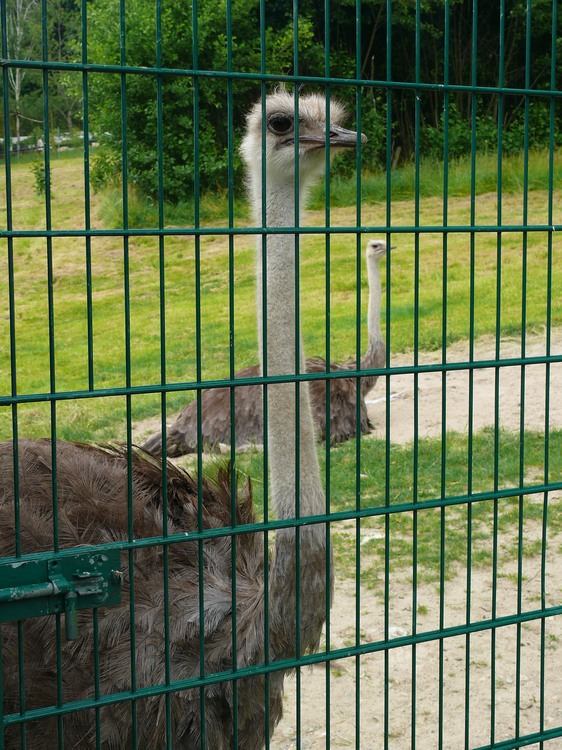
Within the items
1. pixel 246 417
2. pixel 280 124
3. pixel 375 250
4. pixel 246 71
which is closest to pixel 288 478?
pixel 280 124

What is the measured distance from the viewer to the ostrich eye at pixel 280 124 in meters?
3.44

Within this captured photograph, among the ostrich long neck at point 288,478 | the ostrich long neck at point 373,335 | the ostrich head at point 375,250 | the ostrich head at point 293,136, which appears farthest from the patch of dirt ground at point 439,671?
the ostrich head at point 375,250

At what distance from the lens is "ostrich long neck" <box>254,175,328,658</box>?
2.94m

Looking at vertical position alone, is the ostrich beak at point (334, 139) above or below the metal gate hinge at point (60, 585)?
above

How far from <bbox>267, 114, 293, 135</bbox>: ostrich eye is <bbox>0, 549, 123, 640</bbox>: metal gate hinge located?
177 cm

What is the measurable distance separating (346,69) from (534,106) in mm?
3678

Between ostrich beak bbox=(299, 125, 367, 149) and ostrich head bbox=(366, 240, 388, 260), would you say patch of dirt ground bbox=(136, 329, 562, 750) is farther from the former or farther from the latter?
ostrich head bbox=(366, 240, 388, 260)

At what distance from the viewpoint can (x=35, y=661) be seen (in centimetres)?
299

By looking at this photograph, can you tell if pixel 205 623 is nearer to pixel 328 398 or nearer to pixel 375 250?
pixel 328 398

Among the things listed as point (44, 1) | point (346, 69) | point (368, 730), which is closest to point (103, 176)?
point (346, 69)

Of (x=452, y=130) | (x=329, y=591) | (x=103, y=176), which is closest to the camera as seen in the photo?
(x=329, y=591)

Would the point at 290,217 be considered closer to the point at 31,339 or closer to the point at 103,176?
the point at 31,339

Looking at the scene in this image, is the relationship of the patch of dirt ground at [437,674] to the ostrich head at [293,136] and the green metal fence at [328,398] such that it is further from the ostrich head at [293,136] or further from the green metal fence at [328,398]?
the ostrich head at [293,136]

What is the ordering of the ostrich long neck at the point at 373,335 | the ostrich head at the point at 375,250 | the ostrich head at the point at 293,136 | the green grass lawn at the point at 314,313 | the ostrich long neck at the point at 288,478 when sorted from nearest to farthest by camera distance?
the ostrich long neck at the point at 288,478 < the ostrich head at the point at 293,136 < the green grass lawn at the point at 314,313 < the ostrich long neck at the point at 373,335 < the ostrich head at the point at 375,250
